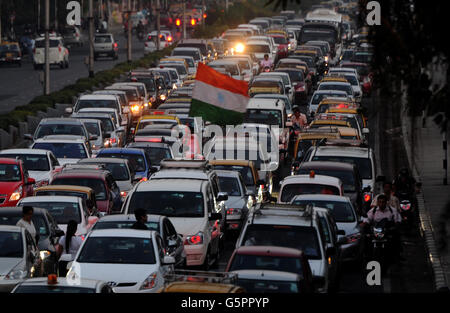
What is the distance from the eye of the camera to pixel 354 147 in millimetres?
30859

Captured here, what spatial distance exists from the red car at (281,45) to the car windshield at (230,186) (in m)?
45.2

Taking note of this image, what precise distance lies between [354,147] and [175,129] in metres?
6.82

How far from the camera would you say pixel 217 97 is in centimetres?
2992

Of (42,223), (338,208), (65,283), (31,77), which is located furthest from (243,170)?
(31,77)

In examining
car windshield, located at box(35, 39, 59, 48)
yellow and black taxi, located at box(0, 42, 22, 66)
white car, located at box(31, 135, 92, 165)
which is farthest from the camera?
yellow and black taxi, located at box(0, 42, 22, 66)

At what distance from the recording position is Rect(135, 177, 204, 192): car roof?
924 inches

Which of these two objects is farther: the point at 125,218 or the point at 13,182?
the point at 13,182

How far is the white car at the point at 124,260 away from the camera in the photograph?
708 inches

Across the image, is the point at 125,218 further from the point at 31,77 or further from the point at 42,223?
the point at 31,77

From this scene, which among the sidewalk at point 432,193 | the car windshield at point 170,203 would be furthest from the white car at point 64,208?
the sidewalk at point 432,193

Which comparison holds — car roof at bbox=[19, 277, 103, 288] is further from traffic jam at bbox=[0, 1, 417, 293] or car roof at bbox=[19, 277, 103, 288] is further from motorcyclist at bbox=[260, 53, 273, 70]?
motorcyclist at bbox=[260, 53, 273, 70]

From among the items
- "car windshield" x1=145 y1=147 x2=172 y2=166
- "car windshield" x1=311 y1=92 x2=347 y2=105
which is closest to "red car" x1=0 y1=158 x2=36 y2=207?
"car windshield" x1=145 y1=147 x2=172 y2=166

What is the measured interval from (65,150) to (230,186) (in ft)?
24.4

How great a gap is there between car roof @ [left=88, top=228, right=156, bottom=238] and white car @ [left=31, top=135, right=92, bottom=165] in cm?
1392
